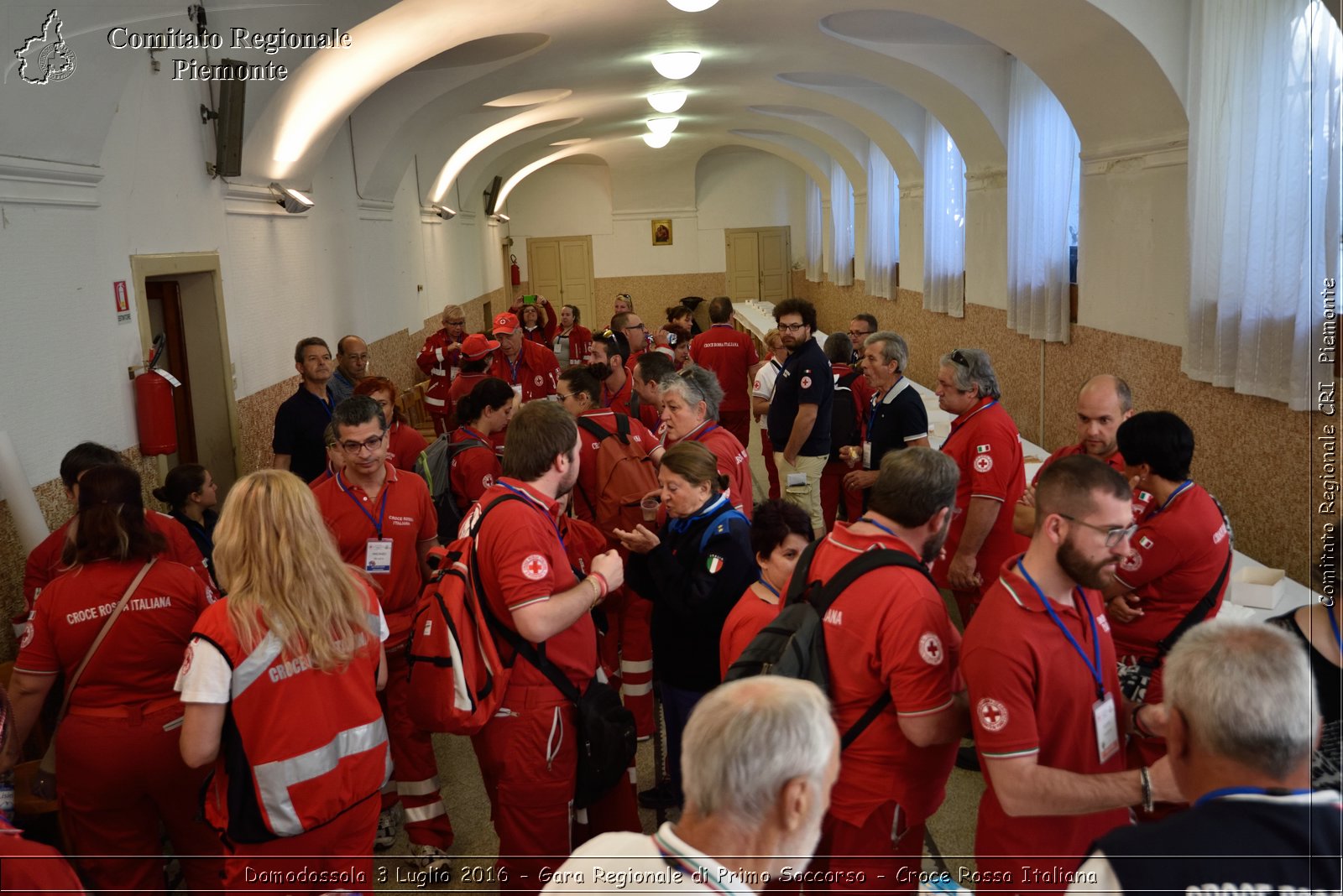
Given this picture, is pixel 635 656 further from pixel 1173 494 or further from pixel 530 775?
pixel 1173 494

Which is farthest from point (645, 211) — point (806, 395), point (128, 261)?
point (128, 261)

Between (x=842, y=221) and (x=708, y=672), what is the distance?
17.4m

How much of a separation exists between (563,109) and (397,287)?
430 centimetres

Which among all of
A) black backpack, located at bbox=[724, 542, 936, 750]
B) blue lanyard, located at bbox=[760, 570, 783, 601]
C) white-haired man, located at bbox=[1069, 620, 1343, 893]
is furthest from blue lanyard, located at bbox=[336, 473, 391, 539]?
white-haired man, located at bbox=[1069, 620, 1343, 893]

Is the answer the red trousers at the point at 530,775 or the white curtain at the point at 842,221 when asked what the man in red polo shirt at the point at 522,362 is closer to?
the red trousers at the point at 530,775

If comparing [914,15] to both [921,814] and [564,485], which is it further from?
[921,814]

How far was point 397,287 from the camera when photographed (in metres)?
Result: 12.2

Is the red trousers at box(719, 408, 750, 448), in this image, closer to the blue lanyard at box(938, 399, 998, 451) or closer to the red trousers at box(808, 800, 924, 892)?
the blue lanyard at box(938, 399, 998, 451)

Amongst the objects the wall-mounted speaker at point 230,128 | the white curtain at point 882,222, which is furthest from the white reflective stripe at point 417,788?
the white curtain at point 882,222

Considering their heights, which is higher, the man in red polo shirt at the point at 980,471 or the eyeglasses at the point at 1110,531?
the eyeglasses at the point at 1110,531

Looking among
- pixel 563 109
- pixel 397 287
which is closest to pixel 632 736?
pixel 397 287

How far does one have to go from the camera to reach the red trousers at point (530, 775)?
296cm

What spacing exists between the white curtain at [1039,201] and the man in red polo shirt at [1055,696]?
21.7ft

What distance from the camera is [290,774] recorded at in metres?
2.51
